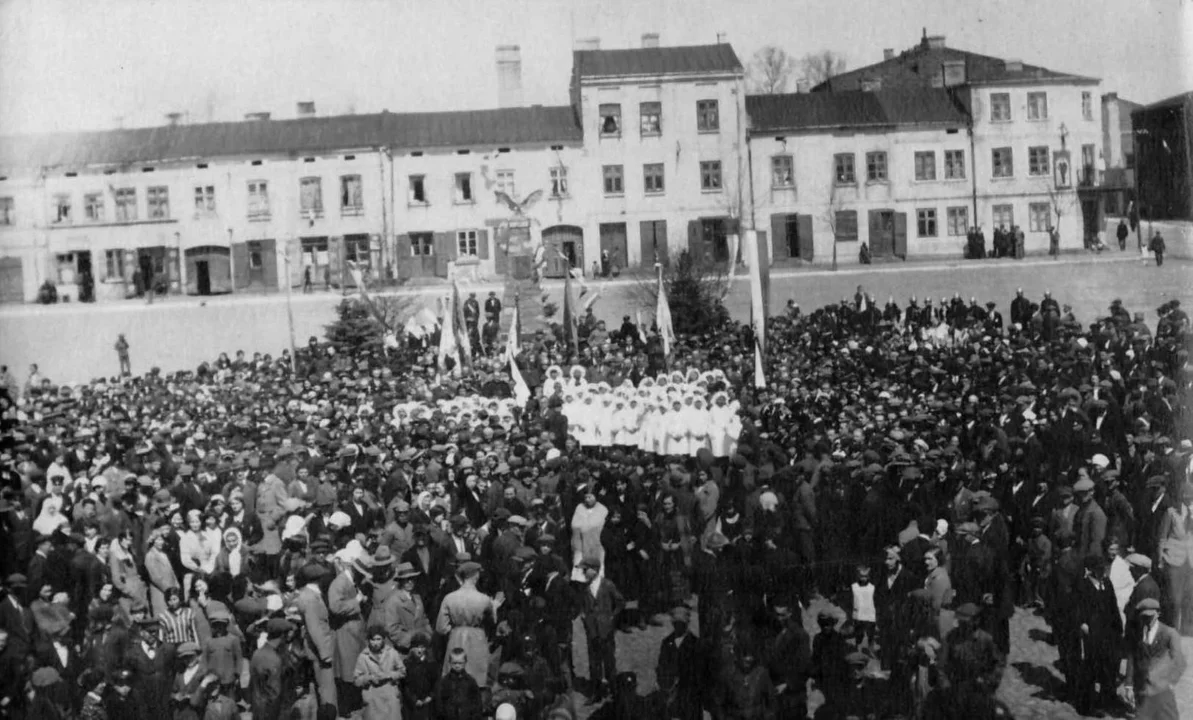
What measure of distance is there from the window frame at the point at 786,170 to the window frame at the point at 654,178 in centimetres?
359

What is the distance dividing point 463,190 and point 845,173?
1253 cm

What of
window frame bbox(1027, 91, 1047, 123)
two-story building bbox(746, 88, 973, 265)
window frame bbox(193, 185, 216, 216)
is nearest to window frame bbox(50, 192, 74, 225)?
window frame bbox(193, 185, 216, 216)

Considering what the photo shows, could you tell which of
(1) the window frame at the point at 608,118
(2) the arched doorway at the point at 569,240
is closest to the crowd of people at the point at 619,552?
(2) the arched doorway at the point at 569,240

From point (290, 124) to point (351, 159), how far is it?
2.88 meters

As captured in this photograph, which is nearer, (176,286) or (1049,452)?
(1049,452)

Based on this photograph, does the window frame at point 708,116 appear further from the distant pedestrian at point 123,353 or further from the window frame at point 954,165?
the distant pedestrian at point 123,353

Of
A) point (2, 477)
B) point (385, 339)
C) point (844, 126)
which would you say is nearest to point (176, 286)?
point (385, 339)

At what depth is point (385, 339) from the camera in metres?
28.3

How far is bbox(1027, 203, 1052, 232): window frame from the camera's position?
41.8m

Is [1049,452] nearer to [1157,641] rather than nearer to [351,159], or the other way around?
[1157,641]

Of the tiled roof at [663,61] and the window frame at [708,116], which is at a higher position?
the tiled roof at [663,61]

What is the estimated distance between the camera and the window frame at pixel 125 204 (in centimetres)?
4231

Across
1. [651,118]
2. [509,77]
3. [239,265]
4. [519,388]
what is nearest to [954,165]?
[651,118]

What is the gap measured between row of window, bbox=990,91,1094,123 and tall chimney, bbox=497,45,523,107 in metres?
15.8
